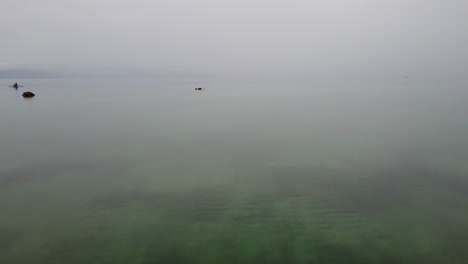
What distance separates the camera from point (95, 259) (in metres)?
7.58

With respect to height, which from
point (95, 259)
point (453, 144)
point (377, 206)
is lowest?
point (95, 259)

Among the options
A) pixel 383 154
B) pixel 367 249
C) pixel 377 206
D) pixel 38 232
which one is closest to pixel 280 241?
pixel 367 249

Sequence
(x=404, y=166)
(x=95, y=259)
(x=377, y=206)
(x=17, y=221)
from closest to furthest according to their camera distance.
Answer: (x=95, y=259) < (x=17, y=221) < (x=377, y=206) < (x=404, y=166)

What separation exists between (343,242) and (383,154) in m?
12.1

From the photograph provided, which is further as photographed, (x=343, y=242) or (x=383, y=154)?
(x=383, y=154)

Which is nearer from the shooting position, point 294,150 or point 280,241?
point 280,241

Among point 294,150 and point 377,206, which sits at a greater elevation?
point 294,150

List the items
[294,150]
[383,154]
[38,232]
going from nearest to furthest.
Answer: [38,232], [383,154], [294,150]

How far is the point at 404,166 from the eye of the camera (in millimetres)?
15477

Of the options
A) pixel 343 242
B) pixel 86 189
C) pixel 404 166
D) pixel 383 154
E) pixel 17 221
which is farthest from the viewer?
pixel 383 154

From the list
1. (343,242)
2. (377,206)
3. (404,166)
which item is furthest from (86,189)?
(404,166)

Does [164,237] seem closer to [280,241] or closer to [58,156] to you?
[280,241]

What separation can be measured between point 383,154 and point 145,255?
16.8 m

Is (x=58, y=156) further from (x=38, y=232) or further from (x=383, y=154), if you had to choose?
(x=383, y=154)
